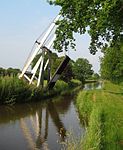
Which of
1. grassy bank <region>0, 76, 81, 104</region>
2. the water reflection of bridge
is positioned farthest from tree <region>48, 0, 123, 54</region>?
grassy bank <region>0, 76, 81, 104</region>

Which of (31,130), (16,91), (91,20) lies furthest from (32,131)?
(16,91)

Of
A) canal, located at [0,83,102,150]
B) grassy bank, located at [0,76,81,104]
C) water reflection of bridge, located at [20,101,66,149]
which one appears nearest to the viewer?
canal, located at [0,83,102,150]

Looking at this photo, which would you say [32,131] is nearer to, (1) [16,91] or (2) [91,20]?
(2) [91,20]

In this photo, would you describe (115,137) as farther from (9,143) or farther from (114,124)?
(9,143)

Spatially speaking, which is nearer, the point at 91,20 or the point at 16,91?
the point at 91,20

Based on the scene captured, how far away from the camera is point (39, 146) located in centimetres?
1634

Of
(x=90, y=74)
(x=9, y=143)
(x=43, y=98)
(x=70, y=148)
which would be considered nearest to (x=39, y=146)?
(x=9, y=143)

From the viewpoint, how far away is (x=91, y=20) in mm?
22250

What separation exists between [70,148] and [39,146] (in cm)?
663

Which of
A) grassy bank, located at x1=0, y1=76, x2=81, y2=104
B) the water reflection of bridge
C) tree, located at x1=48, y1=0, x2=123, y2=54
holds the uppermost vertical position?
tree, located at x1=48, y1=0, x2=123, y2=54

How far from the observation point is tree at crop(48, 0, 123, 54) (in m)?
20.5

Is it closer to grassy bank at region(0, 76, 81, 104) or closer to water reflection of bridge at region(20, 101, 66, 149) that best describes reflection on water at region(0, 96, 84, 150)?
water reflection of bridge at region(20, 101, 66, 149)

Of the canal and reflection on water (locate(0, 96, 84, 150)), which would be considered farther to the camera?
reflection on water (locate(0, 96, 84, 150))

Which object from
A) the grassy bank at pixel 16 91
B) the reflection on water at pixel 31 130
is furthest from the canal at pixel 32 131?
the grassy bank at pixel 16 91
